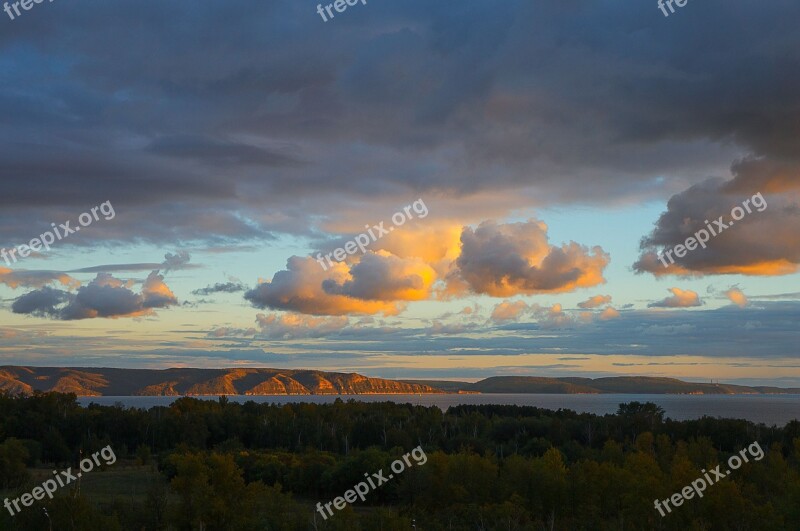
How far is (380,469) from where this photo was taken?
57.4 meters

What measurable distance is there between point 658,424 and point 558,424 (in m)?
11.8

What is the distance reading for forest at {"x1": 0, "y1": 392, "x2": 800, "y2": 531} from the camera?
4028 cm

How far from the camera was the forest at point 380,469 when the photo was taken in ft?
132

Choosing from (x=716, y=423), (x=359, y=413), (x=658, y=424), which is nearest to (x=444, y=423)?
(x=359, y=413)

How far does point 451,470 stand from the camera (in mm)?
52312

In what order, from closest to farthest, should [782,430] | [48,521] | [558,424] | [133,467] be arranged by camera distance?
[48,521]
[133,467]
[782,430]
[558,424]

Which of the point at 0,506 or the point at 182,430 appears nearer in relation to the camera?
the point at 0,506

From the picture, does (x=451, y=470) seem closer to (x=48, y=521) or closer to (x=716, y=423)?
(x=48, y=521)

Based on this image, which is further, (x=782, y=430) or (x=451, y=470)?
(x=782, y=430)

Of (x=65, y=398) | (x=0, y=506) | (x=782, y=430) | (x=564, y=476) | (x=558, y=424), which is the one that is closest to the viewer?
(x=0, y=506)

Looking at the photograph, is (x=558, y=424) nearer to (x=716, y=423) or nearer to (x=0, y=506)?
(x=716, y=423)

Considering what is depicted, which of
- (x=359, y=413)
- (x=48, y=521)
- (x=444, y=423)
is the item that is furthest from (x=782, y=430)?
(x=48, y=521)

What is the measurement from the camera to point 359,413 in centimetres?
12325

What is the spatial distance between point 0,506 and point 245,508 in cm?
1175
